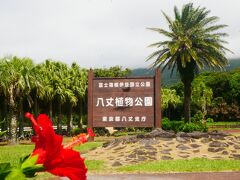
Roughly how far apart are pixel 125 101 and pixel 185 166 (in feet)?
38.5

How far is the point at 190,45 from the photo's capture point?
3656 centimetres

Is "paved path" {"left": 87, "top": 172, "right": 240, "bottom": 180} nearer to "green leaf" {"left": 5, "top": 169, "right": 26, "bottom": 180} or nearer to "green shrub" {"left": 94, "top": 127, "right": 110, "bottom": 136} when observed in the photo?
"green leaf" {"left": 5, "top": 169, "right": 26, "bottom": 180}

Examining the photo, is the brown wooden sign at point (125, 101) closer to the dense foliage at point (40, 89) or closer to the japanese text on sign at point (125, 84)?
the japanese text on sign at point (125, 84)

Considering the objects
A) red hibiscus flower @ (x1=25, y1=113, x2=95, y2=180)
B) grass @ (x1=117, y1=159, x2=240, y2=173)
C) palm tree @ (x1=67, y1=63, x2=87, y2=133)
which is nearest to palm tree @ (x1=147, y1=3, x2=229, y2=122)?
palm tree @ (x1=67, y1=63, x2=87, y2=133)

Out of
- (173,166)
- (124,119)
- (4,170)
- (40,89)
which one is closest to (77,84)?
(40,89)

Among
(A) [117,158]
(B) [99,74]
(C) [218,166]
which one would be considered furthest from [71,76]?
(C) [218,166]

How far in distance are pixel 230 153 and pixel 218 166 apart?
336cm

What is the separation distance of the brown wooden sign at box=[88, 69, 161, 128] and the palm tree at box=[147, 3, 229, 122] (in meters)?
10.7

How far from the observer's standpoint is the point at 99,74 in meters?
53.1

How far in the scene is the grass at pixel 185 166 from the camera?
14773 millimetres

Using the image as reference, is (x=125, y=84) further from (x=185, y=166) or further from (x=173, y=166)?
(x=185, y=166)

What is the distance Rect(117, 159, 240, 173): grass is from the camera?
582 inches

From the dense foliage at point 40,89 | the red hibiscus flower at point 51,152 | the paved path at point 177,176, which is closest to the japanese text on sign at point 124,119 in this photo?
the dense foliage at point 40,89

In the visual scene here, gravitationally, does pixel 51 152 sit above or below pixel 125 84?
below
